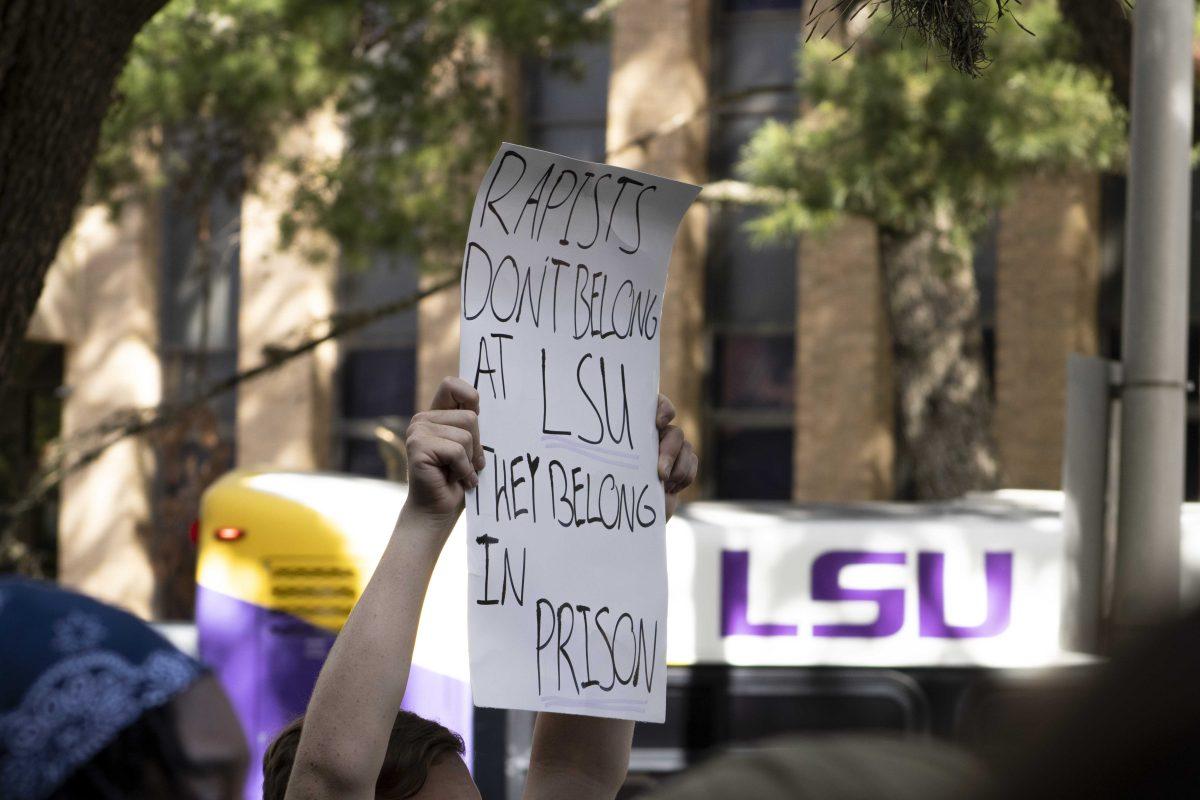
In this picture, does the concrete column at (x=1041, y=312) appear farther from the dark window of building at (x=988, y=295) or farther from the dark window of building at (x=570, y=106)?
the dark window of building at (x=570, y=106)

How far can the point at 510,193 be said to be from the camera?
6.50 feet

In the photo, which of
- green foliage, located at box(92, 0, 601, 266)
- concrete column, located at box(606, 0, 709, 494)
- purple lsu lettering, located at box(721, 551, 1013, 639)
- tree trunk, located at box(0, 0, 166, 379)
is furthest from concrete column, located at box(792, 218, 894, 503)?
tree trunk, located at box(0, 0, 166, 379)

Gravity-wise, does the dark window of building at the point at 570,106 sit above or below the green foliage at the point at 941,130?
above

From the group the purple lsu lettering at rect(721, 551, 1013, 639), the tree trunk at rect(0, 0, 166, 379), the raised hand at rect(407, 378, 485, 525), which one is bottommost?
the purple lsu lettering at rect(721, 551, 1013, 639)

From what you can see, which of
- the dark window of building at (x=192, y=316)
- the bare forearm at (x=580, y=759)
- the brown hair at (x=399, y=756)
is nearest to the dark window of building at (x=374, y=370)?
the dark window of building at (x=192, y=316)

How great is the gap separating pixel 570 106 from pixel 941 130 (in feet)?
27.1

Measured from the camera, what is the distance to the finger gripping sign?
189 centimetres

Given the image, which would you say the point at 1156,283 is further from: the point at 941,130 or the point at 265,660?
the point at 941,130

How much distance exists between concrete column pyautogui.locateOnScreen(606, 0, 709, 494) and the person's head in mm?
13947

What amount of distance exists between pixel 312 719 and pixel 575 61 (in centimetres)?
1013

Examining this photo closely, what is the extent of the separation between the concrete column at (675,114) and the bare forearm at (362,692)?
43.8 ft

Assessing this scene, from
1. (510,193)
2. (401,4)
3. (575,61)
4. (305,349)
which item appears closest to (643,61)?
(575,61)

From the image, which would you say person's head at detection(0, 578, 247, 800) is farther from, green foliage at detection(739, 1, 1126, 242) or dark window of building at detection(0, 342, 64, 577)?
dark window of building at detection(0, 342, 64, 577)

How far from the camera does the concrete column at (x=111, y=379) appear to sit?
1770cm
